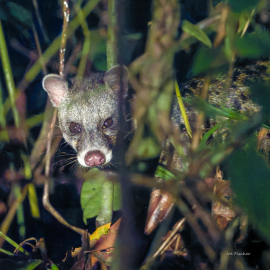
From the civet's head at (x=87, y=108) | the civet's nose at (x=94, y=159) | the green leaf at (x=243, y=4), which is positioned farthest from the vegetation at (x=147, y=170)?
the civet's head at (x=87, y=108)

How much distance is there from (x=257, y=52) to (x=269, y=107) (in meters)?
0.28

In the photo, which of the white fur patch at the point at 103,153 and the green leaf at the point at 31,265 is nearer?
the green leaf at the point at 31,265

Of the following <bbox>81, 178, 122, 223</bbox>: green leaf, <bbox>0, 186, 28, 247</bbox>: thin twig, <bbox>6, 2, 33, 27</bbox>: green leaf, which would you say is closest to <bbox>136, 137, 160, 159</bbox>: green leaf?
<bbox>81, 178, 122, 223</bbox>: green leaf

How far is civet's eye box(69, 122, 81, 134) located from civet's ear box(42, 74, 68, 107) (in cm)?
19

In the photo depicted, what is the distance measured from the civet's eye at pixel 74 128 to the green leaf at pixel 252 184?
140cm

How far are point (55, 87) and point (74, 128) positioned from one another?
0.33 meters

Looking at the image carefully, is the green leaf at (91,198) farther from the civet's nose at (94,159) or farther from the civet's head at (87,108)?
the civet's head at (87,108)

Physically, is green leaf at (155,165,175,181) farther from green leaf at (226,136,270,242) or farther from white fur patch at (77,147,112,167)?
green leaf at (226,136,270,242)

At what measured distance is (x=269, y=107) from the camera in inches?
25.2

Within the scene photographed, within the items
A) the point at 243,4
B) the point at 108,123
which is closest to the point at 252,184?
the point at 243,4

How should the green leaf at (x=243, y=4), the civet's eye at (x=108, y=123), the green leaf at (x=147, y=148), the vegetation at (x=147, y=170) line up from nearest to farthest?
the green leaf at (x=243, y=4) → the vegetation at (x=147, y=170) → the green leaf at (x=147, y=148) → the civet's eye at (x=108, y=123)

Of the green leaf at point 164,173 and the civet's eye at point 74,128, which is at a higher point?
the green leaf at point 164,173

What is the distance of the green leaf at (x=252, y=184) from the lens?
496mm

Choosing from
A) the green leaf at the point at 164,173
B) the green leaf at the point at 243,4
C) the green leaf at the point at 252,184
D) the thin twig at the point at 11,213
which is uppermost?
the green leaf at the point at 243,4
